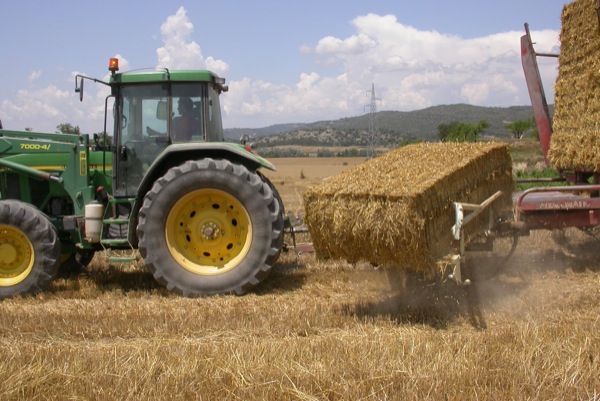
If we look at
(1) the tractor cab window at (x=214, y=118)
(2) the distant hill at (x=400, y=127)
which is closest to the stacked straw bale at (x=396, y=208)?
(1) the tractor cab window at (x=214, y=118)

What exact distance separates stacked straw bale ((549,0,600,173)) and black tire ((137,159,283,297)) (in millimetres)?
3387

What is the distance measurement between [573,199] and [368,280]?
87.2 inches

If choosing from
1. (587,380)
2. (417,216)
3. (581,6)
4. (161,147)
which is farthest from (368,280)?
(581,6)

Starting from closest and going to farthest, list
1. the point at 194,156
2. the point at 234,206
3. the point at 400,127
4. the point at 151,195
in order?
the point at 151,195 < the point at 234,206 < the point at 194,156 < the point at 400,127

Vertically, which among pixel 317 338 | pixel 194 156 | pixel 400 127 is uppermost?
pixel 400 127

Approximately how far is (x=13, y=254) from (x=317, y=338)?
3.57 m

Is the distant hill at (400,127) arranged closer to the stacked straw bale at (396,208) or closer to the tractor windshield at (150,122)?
the tractor windshield at (150,122)

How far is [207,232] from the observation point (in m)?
6.46

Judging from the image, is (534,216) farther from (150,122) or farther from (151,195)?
(150,122)

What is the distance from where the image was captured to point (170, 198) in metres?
6.29

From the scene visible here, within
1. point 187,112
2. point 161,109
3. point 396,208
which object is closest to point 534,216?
point 396,208

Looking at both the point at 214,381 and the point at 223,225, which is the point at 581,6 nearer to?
the point at 223,225

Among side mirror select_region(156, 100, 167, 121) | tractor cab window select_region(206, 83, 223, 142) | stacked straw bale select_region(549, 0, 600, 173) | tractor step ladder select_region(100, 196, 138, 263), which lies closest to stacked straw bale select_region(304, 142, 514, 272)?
stacked straw bale select_region(549, 0, 600, 173)

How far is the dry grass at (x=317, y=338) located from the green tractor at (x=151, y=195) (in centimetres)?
36
